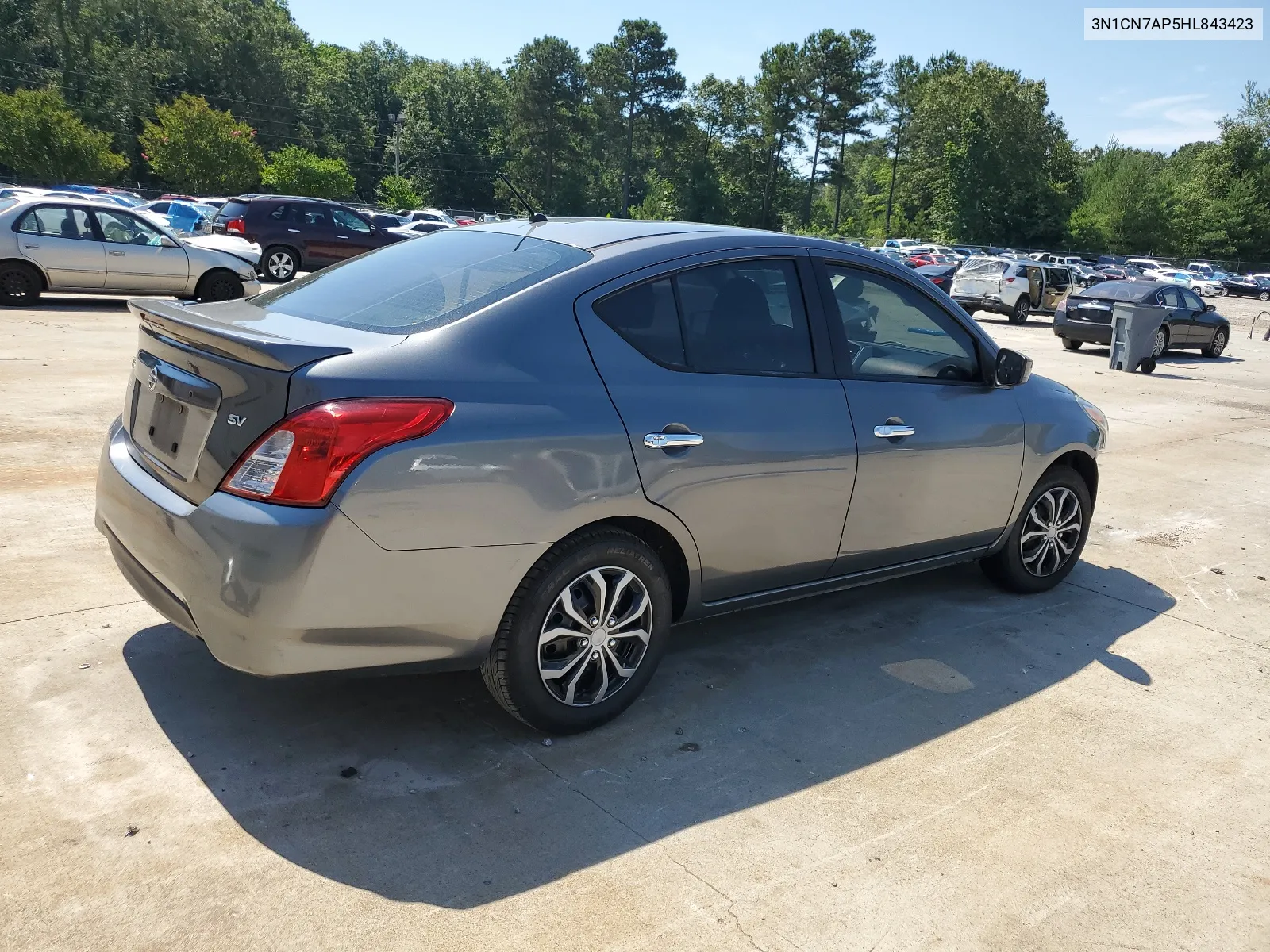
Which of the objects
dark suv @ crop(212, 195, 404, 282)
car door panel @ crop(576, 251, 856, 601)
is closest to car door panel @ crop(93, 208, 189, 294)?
dark suv @ crop(212, 195, 404, 282)

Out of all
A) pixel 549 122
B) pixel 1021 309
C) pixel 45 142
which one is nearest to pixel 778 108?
pixel 549 122

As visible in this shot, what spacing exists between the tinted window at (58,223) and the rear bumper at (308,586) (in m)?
12.4

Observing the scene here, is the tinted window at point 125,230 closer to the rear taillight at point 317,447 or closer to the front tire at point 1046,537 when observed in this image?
the front tire at point 1046,537

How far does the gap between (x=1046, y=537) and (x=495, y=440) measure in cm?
340

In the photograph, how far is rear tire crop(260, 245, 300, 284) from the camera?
20.3m

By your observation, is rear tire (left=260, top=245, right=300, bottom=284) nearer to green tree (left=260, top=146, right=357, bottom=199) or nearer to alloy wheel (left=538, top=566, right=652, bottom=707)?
alloy wheel (left=538, top=566, right=652, bottom=707)

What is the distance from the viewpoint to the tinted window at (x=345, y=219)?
21000mm

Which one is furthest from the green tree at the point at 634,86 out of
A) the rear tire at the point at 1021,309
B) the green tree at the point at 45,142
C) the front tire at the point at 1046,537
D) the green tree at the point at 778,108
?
the front tire at the point at 1046,537

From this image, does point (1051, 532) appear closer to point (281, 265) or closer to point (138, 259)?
point (138, 259)

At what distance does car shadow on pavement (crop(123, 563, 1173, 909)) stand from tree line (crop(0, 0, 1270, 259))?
65351mm

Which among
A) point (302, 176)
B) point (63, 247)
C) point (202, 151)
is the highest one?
point (202, 151)

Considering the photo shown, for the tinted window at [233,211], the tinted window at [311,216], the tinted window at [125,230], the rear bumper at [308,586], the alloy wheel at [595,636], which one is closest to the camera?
the rear bumper at [308,586]

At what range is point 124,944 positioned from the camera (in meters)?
2.39

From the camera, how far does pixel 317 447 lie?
285cm
